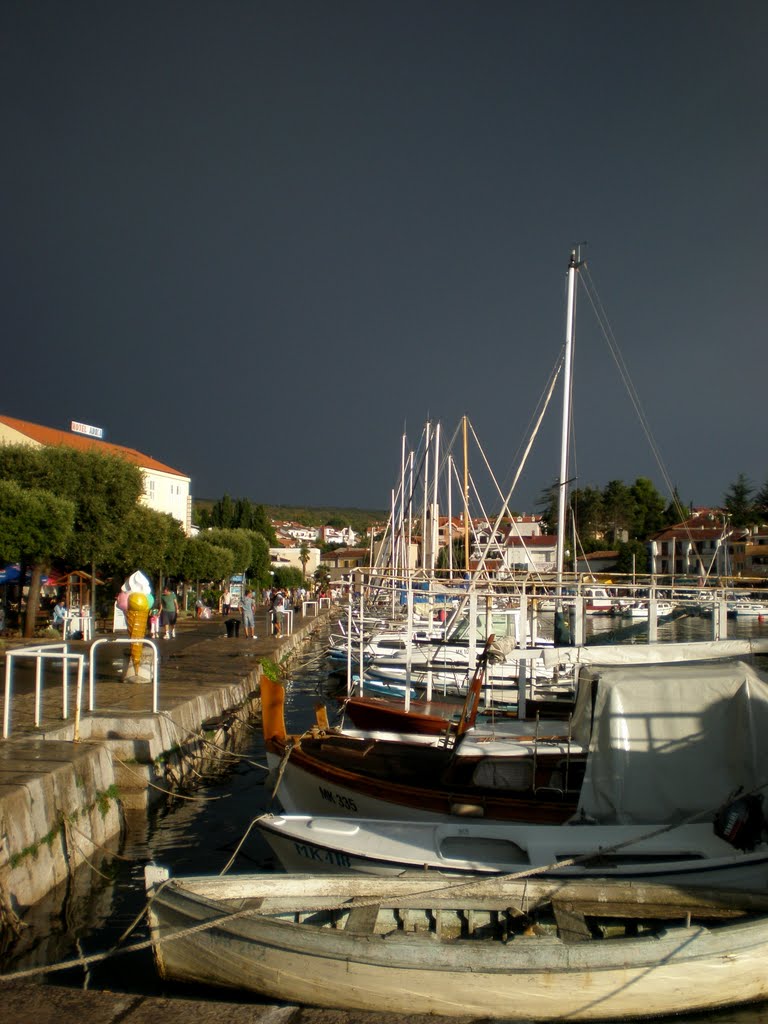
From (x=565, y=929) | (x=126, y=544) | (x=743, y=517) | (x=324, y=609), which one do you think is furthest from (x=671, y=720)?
(x=743, y=517)

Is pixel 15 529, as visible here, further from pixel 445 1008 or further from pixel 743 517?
pixel 743 517

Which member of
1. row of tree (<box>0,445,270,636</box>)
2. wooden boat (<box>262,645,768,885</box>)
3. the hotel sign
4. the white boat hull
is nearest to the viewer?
the white boat hull

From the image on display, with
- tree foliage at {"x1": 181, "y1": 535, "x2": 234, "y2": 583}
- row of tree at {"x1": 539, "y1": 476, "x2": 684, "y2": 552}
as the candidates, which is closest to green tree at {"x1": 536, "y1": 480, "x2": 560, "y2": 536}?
row of tree at {"x1": 539, "y1": 476, "x2": 684, "y2": 552}

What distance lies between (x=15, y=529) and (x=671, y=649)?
78.0 feet

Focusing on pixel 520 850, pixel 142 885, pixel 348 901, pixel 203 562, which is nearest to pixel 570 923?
pixel 520 850

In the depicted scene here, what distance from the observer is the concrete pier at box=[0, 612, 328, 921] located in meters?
8.81

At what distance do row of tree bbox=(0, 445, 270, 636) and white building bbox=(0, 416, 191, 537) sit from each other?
23.0m

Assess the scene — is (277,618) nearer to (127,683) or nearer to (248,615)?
(248,615)

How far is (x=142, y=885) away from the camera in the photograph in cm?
1013

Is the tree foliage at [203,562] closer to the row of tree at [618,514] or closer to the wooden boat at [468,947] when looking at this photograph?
the wooden boat at [468,947]

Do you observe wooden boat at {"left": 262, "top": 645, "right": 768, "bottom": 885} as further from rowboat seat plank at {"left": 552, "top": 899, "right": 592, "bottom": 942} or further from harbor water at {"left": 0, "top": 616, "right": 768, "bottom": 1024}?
harbor water at {"left": 0, "top": 616, "right": 768, "bottom": 1024}

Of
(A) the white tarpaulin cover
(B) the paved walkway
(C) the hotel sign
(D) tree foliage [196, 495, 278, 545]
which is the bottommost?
(B) the paved walkway

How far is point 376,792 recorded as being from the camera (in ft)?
33.3

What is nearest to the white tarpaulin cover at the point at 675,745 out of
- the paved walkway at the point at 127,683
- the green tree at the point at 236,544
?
the paved walkway at the point at 127,683
